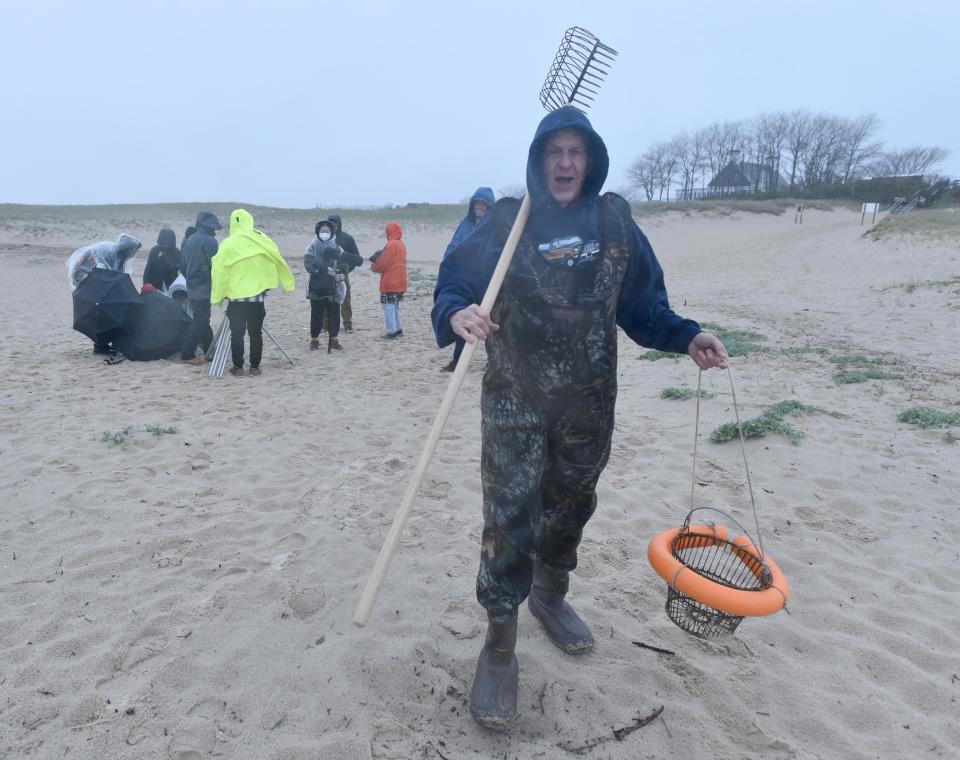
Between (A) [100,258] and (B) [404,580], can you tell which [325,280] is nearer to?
(A) [100,258]

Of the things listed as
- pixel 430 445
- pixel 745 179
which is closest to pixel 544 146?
pixel 430 445

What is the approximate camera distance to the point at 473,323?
2008 millimetres

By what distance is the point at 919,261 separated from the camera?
53.4 feet

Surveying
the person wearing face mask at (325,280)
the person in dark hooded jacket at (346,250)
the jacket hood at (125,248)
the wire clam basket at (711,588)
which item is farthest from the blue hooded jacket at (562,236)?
the jacket hood at (125,248)

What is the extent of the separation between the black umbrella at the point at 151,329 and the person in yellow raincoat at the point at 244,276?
1.08 m

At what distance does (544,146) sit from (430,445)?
1131 mm

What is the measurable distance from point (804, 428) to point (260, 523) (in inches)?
166

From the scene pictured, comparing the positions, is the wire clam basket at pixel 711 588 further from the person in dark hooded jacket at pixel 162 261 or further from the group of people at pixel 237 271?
the person in dark hooded jacket at pixel 162 261

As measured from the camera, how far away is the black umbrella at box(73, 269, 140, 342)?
23.6 feet

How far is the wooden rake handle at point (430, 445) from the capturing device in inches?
75.2

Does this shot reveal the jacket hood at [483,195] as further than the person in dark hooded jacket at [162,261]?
No

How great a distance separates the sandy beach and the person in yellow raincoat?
0.63 metres

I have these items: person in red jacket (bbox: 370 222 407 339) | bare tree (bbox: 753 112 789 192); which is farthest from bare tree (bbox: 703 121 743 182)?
person in red jacket (bbox: 370 222 407 339)

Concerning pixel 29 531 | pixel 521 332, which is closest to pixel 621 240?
pixel 521 332
